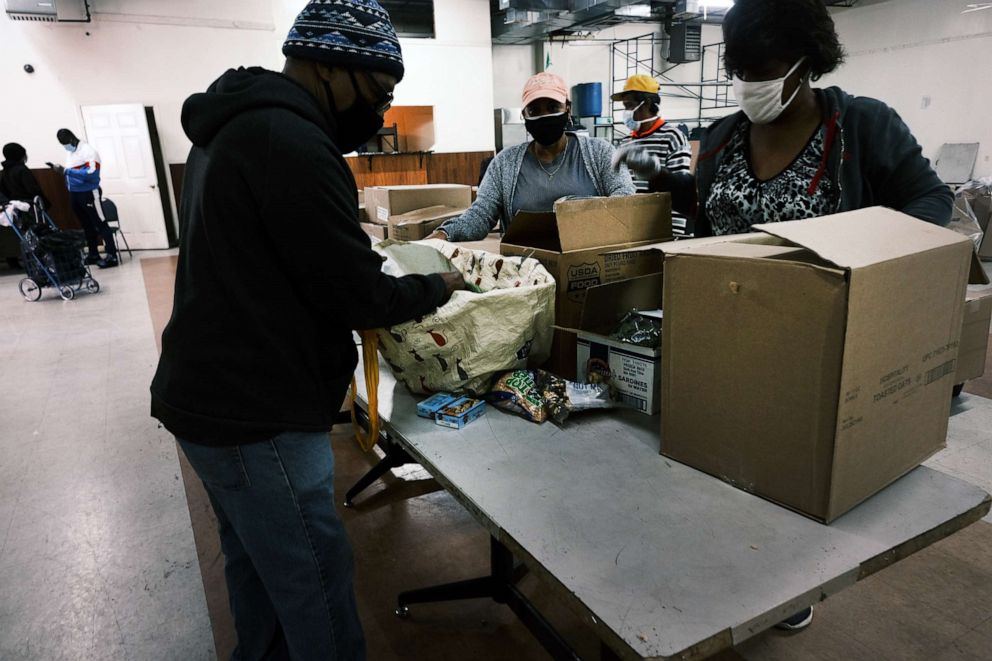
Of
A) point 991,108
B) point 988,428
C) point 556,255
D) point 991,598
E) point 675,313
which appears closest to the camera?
point 675,313

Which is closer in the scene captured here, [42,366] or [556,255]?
[556,255]

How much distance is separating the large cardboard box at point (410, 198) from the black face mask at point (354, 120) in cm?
152

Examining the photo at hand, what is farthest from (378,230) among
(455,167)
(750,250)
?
(455,167)

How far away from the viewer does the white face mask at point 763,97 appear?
126 centimetres

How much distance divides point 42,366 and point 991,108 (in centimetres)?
1175

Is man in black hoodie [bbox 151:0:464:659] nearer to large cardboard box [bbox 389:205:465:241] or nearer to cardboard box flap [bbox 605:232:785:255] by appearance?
cardboard box flap [bbox 605:232:785:255]

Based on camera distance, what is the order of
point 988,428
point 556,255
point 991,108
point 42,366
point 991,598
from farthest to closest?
1. point 991,108
2. point 42,366
3. point 991,598
4. point 556,255
5. point 988,428

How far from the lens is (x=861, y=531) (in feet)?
2.74

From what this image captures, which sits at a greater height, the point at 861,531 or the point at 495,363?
the point at 495,363

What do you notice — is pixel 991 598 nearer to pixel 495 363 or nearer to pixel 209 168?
pixel 495 363

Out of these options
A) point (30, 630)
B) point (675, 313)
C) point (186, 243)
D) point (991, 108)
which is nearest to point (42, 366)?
point (30, 630)

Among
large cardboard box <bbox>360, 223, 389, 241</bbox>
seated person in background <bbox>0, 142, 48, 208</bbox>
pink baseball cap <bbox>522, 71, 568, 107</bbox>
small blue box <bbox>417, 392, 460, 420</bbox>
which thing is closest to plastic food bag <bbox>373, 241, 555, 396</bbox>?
small blue box <bbox>417, 392, 460, 420</bbox>

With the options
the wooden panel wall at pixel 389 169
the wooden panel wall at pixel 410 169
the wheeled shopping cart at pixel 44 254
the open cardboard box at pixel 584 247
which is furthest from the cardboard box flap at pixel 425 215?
the wooden panel wall at pixel 389 169

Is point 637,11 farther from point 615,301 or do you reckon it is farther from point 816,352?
point 816,352
